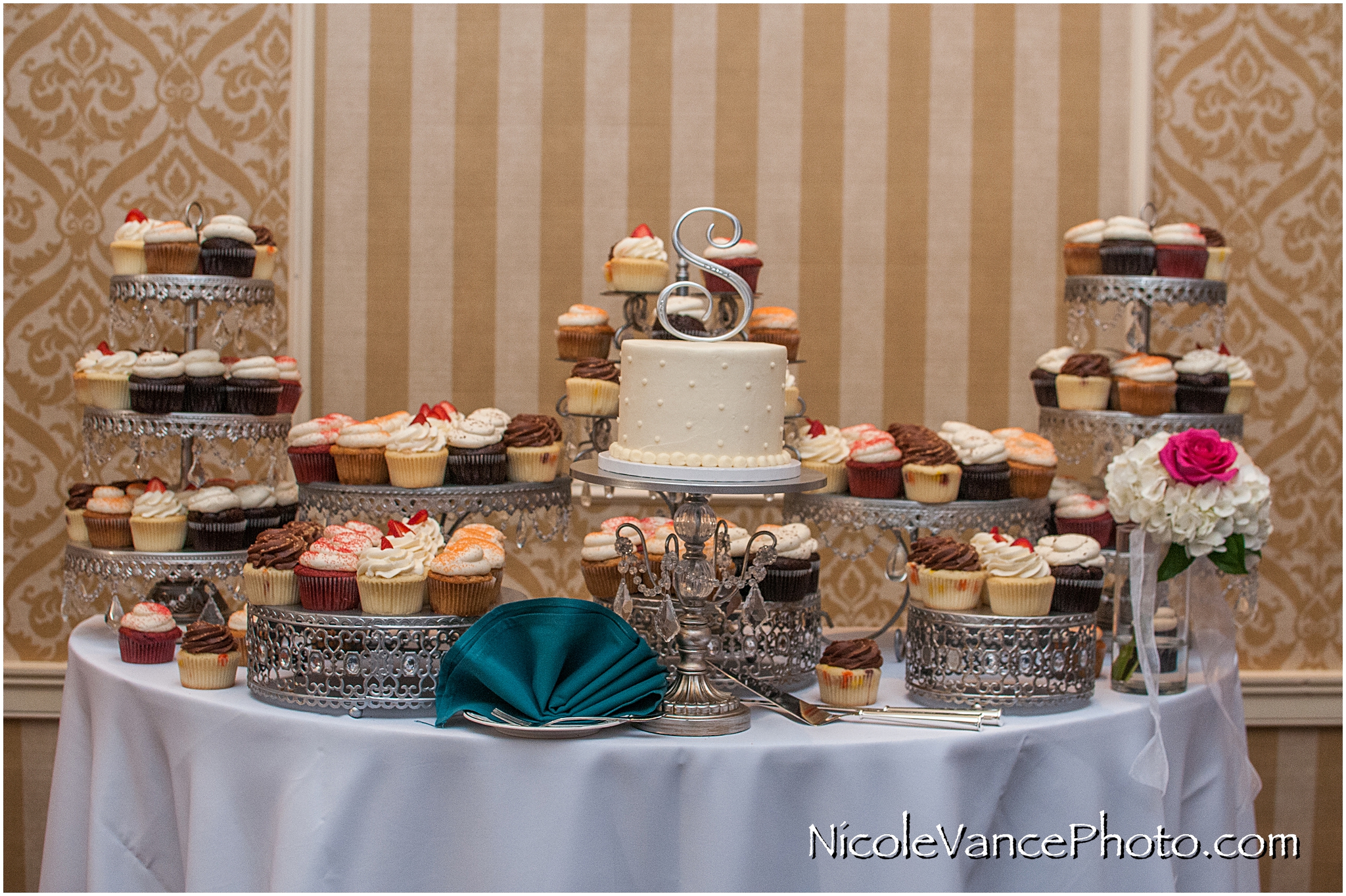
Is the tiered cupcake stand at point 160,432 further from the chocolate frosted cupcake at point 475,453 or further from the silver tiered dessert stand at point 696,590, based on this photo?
the silver tiered dessert stand at point 696,590

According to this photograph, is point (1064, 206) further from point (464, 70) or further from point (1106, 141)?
point (464, 70)

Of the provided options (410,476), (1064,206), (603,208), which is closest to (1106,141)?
(1064,206)

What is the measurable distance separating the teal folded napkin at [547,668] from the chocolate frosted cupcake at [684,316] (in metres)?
0.66

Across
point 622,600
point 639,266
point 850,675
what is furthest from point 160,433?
point 850,675

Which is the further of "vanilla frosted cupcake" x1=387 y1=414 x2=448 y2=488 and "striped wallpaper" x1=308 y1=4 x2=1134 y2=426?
"striped wallpaper" x1=308 y1=4 x2=1134 y2=426

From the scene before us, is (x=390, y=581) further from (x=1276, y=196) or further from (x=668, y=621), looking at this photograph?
(x=1276, y=196)

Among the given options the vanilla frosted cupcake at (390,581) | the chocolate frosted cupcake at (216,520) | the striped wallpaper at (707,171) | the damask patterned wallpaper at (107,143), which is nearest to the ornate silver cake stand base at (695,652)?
the vanilla frosted cupcake at (390,581)

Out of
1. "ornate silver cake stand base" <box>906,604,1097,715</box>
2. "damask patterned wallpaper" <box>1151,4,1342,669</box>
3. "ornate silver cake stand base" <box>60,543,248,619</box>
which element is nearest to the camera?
"ornate silver cake stand base" <box>906,604,1097,715</box>

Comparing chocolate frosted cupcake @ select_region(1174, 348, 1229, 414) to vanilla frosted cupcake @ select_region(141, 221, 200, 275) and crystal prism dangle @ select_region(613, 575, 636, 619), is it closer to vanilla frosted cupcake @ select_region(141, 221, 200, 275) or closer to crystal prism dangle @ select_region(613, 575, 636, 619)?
crystal prism dangle @ select_region(613, 575, 636, 619)

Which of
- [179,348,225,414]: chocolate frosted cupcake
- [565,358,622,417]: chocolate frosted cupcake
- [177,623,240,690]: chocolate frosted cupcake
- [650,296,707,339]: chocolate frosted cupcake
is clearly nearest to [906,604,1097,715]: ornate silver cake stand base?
[650,296,707,339]: chocolate frosted cupcake

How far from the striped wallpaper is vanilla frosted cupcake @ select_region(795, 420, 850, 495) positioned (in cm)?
134

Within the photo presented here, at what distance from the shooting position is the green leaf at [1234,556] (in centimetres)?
260

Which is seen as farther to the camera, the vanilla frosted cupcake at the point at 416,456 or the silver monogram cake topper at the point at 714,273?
the vanilla frosted cupcake at the point at 416,456

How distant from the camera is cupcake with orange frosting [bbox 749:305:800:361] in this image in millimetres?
2986
